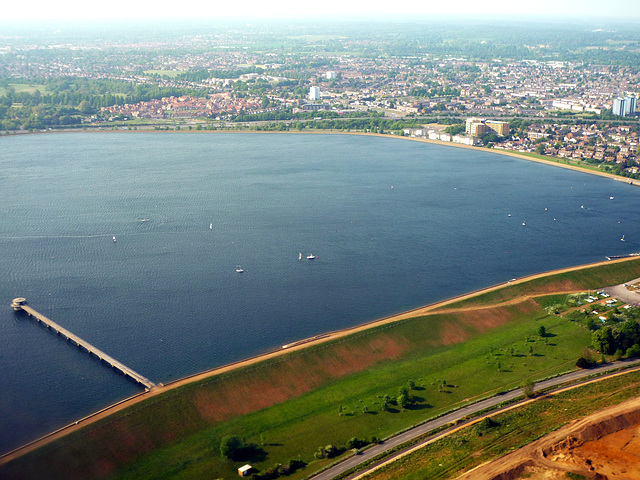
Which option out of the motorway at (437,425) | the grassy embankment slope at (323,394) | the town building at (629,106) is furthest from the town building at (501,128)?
the motorway at (437,425)

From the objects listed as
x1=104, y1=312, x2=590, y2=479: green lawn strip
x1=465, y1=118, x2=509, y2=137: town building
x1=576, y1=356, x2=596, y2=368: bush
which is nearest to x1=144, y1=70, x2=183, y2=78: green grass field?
x1=465, y1=118, x2=509, y2=137: town building

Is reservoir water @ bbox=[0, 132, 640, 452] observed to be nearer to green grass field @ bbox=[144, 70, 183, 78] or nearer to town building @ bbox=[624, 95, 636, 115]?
town building @ bbox=[624, 95, 636, 115]

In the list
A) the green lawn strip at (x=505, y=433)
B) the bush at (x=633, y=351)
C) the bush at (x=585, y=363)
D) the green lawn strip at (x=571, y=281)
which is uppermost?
the green lawn strip at (x=571, y=281)

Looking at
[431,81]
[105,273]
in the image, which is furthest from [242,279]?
[431,81]

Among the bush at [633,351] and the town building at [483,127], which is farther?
the town building at [483,127]

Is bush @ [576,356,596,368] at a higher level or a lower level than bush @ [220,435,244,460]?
higher

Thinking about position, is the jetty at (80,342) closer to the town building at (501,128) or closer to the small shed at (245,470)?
the small shed at (245,470)
